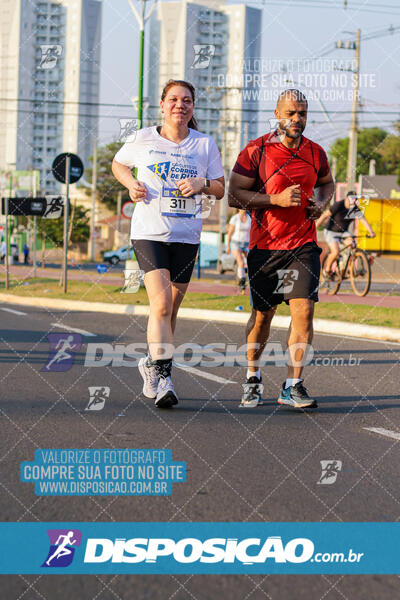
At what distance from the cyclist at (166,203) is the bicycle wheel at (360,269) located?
34.9 ft

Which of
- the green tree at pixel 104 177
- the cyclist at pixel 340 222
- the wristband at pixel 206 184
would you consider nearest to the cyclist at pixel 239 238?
the cyclist at pixel 340 222

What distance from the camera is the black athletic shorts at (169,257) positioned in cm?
581

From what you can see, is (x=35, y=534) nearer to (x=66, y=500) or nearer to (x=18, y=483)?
(x=66, y=500)

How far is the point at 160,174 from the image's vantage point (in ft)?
19.0

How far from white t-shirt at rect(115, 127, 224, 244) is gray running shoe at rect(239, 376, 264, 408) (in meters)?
1.03

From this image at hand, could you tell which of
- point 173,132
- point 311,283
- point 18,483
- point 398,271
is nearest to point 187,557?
point 18,483

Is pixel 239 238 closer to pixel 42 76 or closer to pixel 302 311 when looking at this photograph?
pixel 302 311

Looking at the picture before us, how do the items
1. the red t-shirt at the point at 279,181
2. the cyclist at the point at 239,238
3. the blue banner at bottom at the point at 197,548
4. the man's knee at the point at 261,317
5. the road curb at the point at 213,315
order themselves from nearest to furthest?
the blue banner at bottom at the point at 197,548, the red t-shirt at the point at 279,181, the man's knee at the point at 261,317, the road curb at the point at 213,315, the cyclist at the point at 239,238

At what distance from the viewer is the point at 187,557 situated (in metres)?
3.00

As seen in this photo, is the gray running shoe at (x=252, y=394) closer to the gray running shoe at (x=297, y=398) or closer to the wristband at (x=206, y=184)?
the gray running shoe at (x=297, y=398)

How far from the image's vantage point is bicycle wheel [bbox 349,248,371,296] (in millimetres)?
16281

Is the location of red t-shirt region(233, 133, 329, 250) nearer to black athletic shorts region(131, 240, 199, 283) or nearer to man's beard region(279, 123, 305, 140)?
man's beard region(279, 123, 305, 140)

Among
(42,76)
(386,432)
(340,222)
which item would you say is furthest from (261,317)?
(42,76)

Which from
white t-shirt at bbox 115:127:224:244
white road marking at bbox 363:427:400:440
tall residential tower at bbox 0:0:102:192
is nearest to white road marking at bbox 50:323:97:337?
white t-shirt at bbox 115:127:224:244
